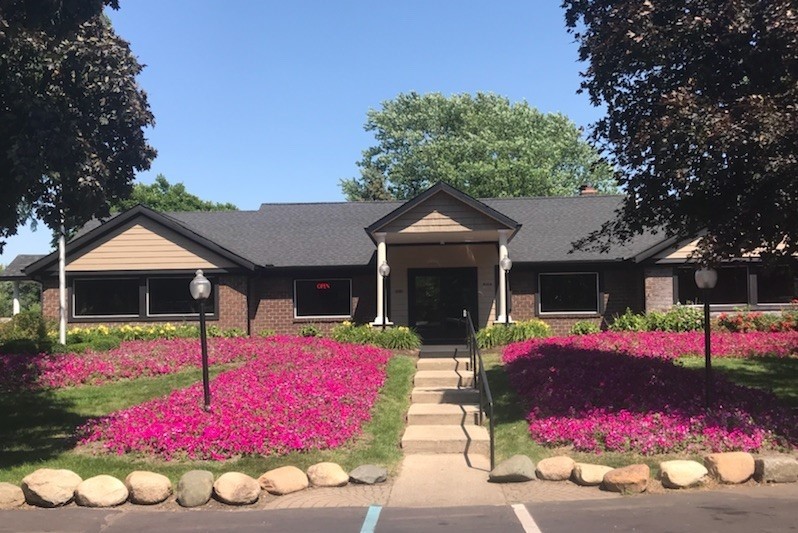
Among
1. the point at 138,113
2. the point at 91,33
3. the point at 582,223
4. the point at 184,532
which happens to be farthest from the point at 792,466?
the point at 582,223

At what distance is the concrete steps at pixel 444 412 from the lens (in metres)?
9.01

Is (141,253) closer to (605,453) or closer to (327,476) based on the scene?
(327,476)

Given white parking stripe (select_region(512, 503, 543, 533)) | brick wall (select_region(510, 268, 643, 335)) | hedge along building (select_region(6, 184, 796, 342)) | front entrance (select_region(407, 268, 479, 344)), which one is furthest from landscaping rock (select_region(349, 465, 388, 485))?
brick wall (select_region(510, 268, 643, 335))

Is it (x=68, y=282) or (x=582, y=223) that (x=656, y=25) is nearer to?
(x=582, y=223)

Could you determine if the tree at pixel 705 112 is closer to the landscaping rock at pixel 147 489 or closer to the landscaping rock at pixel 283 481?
the landscaping rock at pixel 283 481

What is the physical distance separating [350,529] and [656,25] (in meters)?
7.16

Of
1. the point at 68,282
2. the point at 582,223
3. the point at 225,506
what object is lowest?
the point at 225,506

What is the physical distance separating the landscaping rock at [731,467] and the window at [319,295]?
14.0 metres

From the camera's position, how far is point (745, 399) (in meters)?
9.77

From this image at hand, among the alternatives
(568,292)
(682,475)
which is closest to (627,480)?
(682,475)

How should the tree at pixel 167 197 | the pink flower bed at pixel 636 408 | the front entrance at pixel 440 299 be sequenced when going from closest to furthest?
1. the pink flower bed at pixel 636 408
2. the front entrance at pixel 440 299
3. the tree at pixel 167 197

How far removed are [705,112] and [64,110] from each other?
7.34 metres

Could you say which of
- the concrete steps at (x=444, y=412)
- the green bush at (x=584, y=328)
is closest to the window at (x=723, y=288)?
the green bush at (x=584, y=328)

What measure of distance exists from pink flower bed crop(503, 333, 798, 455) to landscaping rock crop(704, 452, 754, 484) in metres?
0.89
